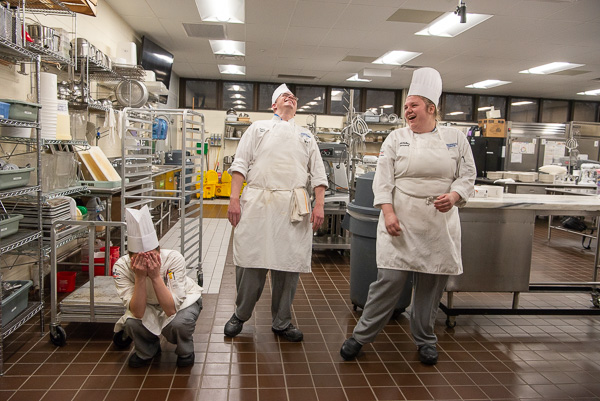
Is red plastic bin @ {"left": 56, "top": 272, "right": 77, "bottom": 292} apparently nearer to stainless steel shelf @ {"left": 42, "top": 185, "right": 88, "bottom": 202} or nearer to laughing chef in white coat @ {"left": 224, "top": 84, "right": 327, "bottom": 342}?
stainless steel shelf @ {"left": 42, "top": 185, "right": 88, "bottom": 202}

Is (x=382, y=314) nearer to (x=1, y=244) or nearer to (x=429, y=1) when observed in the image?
(x=1, y=244)

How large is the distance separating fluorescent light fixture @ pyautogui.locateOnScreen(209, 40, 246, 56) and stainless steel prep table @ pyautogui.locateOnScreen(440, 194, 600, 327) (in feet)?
18.3

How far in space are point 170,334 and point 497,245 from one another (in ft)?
7.46

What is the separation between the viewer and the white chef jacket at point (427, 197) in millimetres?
2379

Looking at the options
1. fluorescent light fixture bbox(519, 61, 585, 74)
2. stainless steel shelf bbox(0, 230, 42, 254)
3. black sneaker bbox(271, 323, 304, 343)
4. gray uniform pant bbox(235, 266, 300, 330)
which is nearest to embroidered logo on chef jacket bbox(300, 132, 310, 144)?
gray uniform pant bbox(235, 266, 300, 330)

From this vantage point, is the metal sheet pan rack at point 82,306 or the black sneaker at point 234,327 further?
the black sneaker at point 234,327

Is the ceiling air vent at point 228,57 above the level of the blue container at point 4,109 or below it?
above

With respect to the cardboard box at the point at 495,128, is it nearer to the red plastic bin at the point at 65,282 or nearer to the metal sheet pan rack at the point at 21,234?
the red plastic bin at the point at 65,282

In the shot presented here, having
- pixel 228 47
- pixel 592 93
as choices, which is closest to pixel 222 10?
pixel 228 47

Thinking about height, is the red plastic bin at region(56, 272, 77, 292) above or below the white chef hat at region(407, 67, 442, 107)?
below

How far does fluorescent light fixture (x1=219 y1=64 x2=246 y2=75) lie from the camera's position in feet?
31.0

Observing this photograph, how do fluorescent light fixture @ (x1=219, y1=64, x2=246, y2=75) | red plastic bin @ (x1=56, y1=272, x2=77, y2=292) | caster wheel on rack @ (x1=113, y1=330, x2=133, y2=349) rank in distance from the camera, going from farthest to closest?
fluorescent light fixture @ (x1=219, y1=64, x2=246, y2=75), red plastic bin @ (x1=56, y1=272, x2=77, y2=292), caster wheel on rack @ (x1=113, y1=330, x2=133, y2=349)

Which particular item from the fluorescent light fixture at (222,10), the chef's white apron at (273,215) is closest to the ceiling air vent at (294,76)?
the fluorescent light fixture at (222,10)

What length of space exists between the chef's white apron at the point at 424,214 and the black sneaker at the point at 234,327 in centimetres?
102
